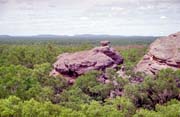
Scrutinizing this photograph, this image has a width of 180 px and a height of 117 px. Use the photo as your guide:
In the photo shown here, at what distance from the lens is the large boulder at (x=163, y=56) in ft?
226

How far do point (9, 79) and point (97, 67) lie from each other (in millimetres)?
22952

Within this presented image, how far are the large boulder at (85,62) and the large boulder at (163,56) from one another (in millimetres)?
7515

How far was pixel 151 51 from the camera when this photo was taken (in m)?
75.8

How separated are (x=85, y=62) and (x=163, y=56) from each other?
1726cm

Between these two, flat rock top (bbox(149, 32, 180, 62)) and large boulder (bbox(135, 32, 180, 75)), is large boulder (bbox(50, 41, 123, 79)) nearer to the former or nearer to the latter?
large boulder (bbox(135, 32, 180, 75))

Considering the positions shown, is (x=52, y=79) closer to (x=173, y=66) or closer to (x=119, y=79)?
(x=119, y=79)

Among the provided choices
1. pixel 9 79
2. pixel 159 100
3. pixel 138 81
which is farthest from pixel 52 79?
pixel 159 100

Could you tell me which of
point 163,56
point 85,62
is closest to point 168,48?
point 163,56

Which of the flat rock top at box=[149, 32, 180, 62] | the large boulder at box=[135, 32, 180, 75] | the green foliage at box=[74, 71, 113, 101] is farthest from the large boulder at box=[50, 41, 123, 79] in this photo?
the flat rock top at box=[149, 32, 180, 62]

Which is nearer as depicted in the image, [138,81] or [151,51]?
[138,81]

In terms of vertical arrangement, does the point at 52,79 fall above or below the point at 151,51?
below

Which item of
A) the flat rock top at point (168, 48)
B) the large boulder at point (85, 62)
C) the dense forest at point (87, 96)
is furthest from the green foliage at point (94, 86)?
the flat rock top at point (168, 48)

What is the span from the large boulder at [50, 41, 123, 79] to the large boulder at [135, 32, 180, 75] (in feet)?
24.7

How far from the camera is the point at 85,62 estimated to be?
7512 centimetres
